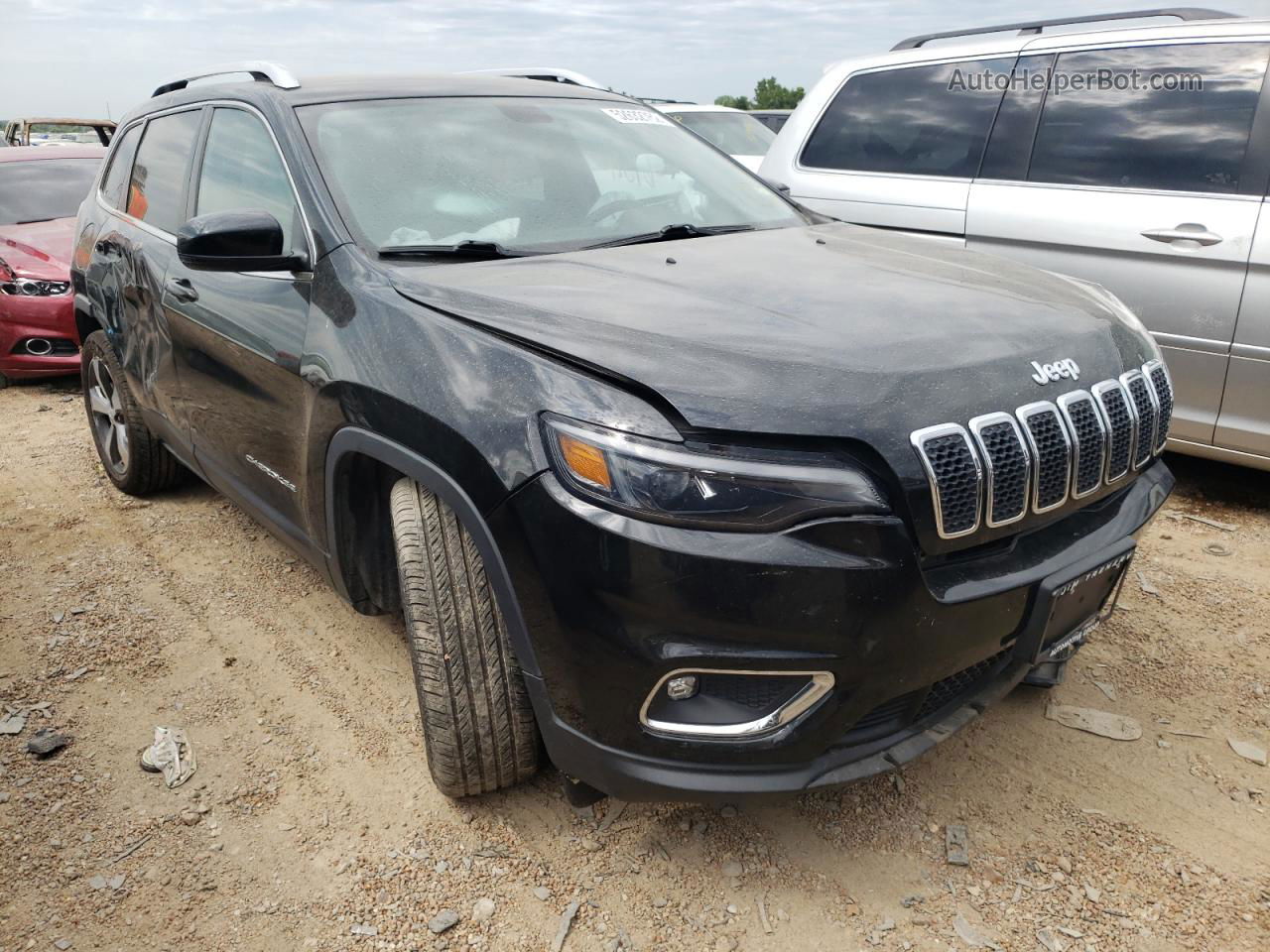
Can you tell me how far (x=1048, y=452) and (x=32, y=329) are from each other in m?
6.80

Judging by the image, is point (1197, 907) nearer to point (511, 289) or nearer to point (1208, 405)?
point (511, 289)

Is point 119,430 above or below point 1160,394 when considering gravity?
below

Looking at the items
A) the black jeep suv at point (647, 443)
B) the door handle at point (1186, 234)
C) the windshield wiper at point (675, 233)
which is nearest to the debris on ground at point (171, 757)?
the black jeep suv at point (647, 443)

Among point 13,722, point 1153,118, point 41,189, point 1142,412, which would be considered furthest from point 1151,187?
point 41,189

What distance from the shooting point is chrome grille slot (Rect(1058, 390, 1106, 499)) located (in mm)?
2018

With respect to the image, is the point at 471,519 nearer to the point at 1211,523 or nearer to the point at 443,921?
the point at 443,921

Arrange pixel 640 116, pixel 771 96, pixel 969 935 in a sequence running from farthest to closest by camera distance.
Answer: pixel 771 96
pixel 640 116
pixel 969 935

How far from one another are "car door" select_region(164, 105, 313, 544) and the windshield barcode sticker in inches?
45.4

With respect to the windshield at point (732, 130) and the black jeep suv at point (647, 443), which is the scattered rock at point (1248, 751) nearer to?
the black jeep suv at point (647, 443)

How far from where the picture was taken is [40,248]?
7.03m

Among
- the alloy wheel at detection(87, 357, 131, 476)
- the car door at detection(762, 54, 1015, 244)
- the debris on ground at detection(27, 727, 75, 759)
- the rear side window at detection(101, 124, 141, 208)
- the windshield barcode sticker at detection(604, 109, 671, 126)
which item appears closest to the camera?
the debris on ground at detection(27, 727, 75, 759)

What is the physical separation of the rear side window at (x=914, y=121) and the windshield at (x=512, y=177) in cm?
164

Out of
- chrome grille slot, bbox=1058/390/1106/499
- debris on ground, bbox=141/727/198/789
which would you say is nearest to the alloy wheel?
debris on ground, bbox=141/727/198/789

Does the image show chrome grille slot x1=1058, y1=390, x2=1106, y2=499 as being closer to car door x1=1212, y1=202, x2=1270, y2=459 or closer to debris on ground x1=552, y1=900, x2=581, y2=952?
debris on ground x1=552, y1=900, x2=581, y2=952
